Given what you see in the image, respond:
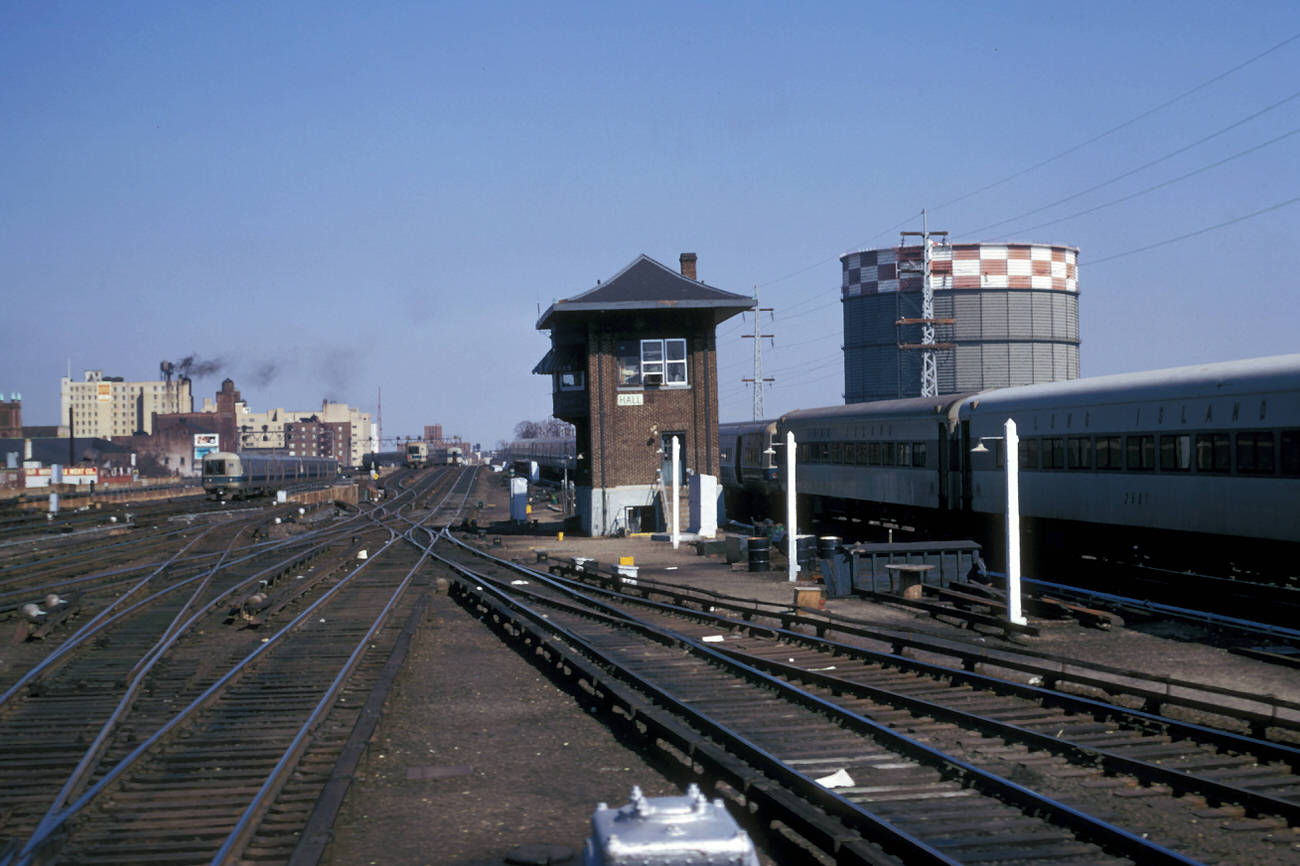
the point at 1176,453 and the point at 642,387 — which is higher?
the point at 642,387

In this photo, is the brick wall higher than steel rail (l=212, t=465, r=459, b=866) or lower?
higher

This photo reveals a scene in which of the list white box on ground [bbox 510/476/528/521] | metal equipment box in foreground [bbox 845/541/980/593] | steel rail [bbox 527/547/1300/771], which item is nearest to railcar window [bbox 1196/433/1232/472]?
metal equipment box in foreground [bbox 845/541/980/593]

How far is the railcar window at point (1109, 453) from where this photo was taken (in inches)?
824

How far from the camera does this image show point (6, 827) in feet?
26.1

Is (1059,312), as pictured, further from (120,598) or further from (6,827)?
(6,827)

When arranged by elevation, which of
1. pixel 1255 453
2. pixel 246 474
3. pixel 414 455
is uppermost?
pixel 414 455

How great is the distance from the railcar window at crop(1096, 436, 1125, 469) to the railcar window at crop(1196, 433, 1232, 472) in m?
2.06

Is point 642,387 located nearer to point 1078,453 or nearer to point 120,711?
point 1078,453

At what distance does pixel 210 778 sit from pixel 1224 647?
12.6 metres

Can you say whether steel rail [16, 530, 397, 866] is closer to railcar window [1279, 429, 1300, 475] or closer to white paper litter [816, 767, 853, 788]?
white paper litter [816, 767, 853, 788]

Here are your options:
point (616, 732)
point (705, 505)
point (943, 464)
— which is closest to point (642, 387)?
point (705, 505)

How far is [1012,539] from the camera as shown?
1631 cm

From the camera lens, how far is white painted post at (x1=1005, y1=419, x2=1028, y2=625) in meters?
16.2

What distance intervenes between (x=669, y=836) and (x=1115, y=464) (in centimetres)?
1877
